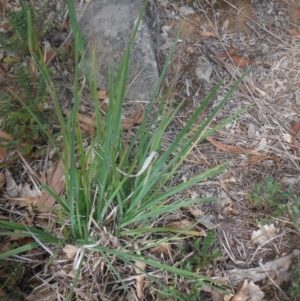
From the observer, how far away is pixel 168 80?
1.87m

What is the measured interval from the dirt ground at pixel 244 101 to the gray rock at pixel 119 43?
0.37ft

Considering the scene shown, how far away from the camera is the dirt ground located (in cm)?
158

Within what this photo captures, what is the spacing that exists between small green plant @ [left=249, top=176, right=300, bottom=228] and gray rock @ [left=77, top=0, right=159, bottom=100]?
1.95 ft

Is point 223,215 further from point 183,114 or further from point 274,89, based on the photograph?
point 274,89

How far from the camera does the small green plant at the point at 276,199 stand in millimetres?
1557

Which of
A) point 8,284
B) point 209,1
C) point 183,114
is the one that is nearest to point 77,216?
point 8,284

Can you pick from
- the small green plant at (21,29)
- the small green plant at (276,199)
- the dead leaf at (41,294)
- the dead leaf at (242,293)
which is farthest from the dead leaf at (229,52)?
the dead leaf at (41,294)

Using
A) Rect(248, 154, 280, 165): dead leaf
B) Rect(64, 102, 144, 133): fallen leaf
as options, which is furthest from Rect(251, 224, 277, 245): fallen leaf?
Rect(64, 102, 144, 133): fallen leaf

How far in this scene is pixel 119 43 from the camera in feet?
5.99

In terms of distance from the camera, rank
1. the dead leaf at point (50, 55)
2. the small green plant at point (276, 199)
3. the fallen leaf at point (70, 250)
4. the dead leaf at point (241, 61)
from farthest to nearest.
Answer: the dead leaf at point (241, 61) < the dead leaf at point (50, 55) < the small green plant at point (276, 199) < the fallen leaf at point (70, 250)

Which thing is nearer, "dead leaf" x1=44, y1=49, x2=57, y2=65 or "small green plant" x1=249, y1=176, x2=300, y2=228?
"small green plant" x1=249, y1=176, x2=300, y2=228

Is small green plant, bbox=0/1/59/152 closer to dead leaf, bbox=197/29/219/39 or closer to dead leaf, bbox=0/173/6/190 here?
dead leaf, bbox=0/173/6/190

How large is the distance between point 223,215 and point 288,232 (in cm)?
25

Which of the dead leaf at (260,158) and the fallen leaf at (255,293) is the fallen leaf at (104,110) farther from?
the fallen leaf at (255,293)
